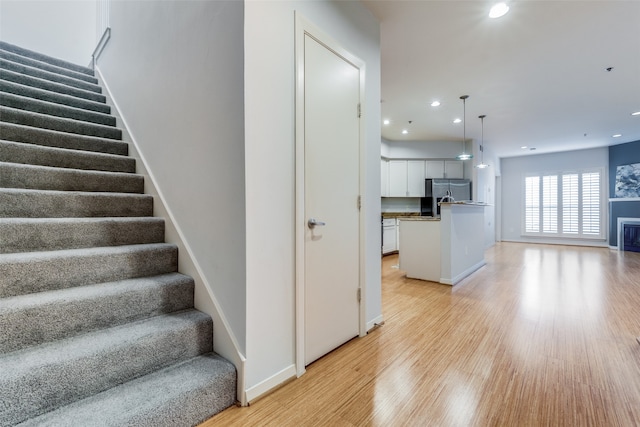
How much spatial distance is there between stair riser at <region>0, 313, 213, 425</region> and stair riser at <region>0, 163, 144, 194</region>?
127cm

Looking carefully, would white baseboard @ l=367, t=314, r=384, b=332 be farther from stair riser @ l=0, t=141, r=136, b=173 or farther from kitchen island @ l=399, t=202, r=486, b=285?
stair riser @ l=0, t=141, r=136, b=173

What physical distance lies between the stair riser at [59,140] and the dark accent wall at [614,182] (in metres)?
10.8

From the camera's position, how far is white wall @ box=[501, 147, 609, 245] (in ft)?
27.6

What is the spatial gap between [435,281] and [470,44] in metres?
2.94

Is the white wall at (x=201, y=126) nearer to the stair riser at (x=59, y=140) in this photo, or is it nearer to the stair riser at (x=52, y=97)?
the stair riser at (x=59, y=140)

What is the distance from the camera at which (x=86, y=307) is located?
143cm

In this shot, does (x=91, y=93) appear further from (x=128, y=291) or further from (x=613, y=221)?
(x=613, y=221)

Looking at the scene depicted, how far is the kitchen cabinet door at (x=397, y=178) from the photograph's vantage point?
738cm

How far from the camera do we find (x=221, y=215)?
5.43 feet

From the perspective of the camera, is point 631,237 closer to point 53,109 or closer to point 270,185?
point 270,185

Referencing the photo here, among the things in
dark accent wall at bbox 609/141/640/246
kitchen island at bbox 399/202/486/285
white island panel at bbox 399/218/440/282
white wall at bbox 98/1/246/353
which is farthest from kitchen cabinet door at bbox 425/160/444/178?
white wall at bbox 98/1/246/353

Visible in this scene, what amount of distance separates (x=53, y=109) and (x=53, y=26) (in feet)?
8.67

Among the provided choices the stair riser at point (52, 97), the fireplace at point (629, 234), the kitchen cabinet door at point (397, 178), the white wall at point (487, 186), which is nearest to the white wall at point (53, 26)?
the stair riser at point (52, 97)

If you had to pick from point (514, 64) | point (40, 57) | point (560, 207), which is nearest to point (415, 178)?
point (514, 64)
